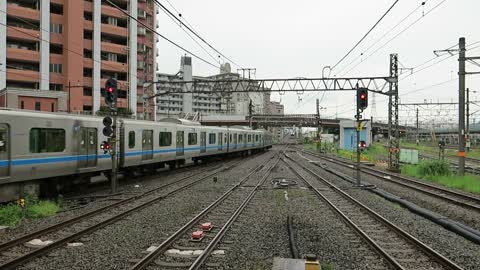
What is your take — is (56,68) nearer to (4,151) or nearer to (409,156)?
(409,156)

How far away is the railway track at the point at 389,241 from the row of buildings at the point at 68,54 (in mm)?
32364

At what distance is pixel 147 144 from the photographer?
67.5 feet

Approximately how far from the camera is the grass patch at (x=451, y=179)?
18344mm

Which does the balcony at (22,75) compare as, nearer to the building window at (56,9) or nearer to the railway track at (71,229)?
the building window at (56,9)

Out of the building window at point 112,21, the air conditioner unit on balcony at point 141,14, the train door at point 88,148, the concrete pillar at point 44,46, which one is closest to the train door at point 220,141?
the train door at point 88,148

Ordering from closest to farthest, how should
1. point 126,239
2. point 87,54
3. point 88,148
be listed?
point 126,239, point 88,148, point 87,54

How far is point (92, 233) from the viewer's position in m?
9.16

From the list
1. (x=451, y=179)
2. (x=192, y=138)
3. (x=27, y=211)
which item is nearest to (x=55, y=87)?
(x=192, y=138)

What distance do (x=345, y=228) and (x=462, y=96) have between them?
45.6 ft

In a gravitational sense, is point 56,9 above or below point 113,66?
above

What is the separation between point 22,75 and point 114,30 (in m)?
15.0

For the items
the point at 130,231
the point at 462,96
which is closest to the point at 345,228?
the point at 130,231

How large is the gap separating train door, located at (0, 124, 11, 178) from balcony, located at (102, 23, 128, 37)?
51718mm

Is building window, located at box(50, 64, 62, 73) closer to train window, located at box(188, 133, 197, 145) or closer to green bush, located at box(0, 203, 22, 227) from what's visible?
train window, located at box(188, 133, 197, 145)
